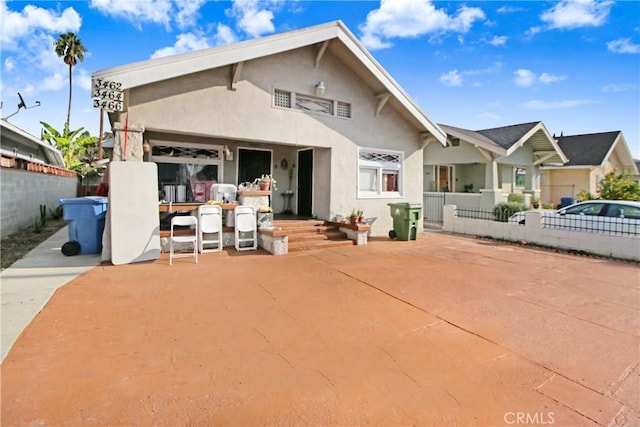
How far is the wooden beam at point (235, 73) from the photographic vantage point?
7797 millimetres

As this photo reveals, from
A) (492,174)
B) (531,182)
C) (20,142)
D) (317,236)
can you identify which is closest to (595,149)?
(531,182)

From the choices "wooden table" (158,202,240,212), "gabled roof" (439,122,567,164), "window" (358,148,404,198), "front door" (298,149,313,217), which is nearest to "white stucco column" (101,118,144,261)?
"wooden table" (158,202,240,212)

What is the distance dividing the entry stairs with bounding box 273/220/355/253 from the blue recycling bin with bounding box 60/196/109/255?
4128mm

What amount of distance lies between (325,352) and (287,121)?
278 inches

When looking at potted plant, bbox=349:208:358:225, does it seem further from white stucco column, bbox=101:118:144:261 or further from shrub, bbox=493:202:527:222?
shrub, bbox=493:202:527:222

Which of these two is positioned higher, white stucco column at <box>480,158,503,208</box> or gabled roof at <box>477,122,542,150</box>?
gabled roof at <box>477,122,542,150</box>

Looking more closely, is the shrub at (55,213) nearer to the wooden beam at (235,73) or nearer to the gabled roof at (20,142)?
the gabled roof at (20,142)

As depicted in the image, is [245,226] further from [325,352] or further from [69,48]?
[69,48]

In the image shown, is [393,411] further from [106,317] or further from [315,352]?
[106,317]

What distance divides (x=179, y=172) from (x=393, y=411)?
8.74 meters

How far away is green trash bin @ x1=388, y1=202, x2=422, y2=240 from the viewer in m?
9.80

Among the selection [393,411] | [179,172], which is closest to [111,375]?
[393,411]

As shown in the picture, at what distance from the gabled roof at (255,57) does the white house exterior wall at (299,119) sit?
61 cm

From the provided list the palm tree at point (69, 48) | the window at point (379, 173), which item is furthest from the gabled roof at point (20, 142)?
the palm tree at point (69, 48)
